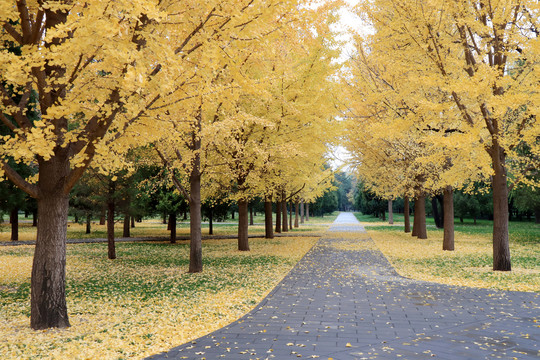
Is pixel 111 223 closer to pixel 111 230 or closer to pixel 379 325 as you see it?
pixel 111 230

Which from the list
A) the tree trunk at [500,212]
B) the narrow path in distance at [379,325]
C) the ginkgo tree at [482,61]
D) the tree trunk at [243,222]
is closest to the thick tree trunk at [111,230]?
the tree trunk at [243,222]

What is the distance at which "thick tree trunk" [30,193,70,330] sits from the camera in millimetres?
6055

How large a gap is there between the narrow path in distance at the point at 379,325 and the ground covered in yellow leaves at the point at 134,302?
21.5 inches

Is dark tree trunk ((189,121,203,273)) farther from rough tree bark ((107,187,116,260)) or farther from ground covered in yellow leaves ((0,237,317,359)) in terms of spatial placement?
rough tree bark ((107,187,116,260))

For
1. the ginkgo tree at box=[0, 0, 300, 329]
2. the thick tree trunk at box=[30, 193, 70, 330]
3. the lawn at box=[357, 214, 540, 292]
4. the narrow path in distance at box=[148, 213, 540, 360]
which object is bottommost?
the lawn at box=[357, 214, 540, 292]

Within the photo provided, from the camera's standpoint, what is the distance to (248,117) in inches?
405

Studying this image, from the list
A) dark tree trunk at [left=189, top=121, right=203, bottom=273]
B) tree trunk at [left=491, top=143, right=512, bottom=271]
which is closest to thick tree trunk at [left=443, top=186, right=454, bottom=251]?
tree trunk at [left=491, top=143, right=512, bottom=271]

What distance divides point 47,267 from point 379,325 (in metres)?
5.09

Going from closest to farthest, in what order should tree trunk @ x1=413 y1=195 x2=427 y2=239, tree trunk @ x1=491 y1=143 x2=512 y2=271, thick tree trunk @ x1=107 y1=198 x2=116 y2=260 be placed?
1. tree trunk @ x1=491 y1=143 x2=512 y2=271
2. thick tree trunk @ x1=107 y1=198 x2=116 y2=260
3. tree trunk @ x1=413 y1=195 x2=427 y2=239

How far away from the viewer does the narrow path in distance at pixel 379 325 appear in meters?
4.80

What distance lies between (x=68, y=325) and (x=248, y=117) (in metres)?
6.20

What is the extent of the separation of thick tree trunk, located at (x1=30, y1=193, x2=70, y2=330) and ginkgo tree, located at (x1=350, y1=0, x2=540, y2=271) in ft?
28.5

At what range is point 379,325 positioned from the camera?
5.98 m

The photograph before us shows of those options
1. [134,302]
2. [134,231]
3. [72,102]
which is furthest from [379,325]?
[134,231]
